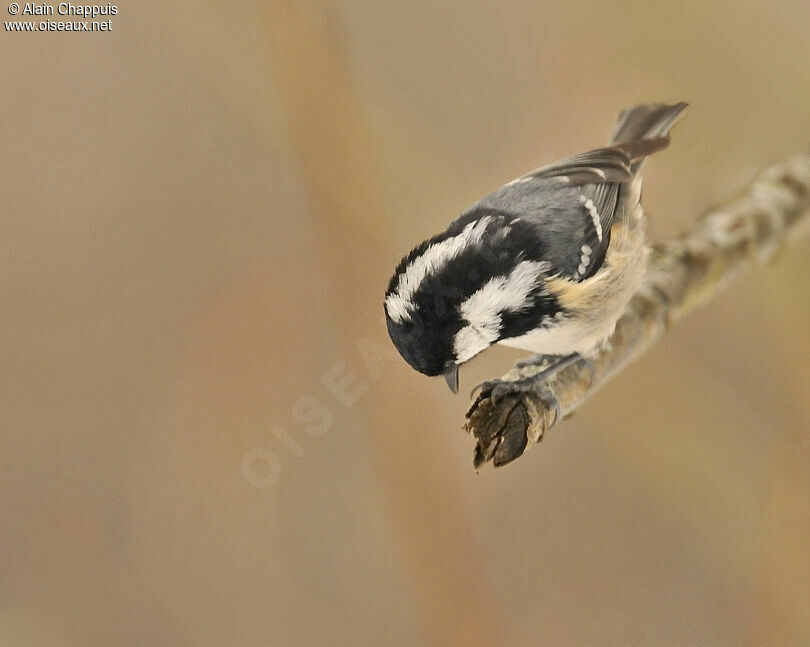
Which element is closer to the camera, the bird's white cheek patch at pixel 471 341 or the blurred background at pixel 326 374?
the bird's white cheek patch at pixel 471 341

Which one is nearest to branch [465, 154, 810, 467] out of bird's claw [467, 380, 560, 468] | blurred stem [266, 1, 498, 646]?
bird's claw [467, 380, 560, 468]

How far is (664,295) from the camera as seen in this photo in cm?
96

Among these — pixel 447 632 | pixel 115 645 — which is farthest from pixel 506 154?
pixel 115 645

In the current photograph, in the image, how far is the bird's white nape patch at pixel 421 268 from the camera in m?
0.76

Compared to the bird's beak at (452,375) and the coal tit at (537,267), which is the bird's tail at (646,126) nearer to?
the coal tit at (537,267)

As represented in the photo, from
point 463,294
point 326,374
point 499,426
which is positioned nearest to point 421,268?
point 463,294

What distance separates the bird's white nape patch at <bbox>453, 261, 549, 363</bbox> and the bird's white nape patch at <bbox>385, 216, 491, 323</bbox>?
5cm

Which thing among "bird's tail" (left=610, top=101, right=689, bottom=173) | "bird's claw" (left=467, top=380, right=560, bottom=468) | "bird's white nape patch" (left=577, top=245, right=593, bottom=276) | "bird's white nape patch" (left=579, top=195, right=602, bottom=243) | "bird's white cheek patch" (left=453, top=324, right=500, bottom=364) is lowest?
"bird's claw" (left=467, top=380, right=560, bottom=468)

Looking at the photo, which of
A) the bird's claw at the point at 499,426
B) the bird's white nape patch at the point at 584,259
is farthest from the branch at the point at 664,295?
the bird's white nape patch at the point at 584,259

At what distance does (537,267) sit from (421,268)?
0.14 m

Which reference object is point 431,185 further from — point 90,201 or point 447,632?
point 447,632

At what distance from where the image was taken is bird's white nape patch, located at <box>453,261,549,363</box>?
76 centimetres

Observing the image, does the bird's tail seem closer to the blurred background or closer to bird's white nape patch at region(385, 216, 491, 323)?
the blurred background

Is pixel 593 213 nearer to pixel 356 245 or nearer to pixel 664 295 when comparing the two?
pixel 664 295
